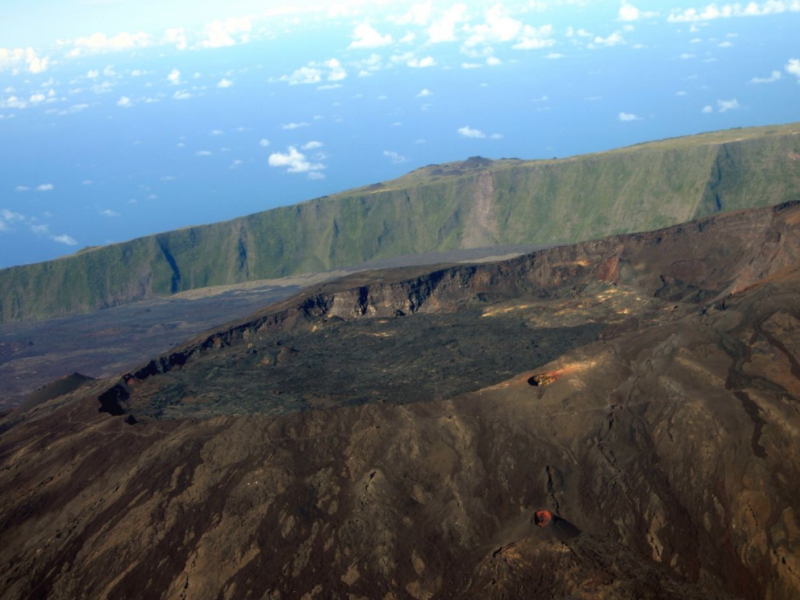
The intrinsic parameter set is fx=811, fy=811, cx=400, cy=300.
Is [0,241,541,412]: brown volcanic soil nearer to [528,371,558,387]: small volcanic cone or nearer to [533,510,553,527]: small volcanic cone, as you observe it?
[528,371,558,387]: small volcanic cone

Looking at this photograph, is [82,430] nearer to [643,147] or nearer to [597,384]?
[597,384]

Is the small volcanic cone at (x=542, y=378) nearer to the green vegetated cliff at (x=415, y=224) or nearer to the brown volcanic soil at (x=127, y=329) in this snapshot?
the brown volcanic soil at (x=127, y=329)

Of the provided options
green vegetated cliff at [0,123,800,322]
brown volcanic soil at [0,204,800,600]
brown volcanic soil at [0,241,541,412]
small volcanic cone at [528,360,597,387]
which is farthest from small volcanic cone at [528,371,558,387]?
green vegetated cliff at [0,123,800,322]

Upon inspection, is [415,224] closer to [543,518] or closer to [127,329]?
[127,329]

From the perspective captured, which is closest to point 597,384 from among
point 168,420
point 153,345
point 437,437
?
point 437,437

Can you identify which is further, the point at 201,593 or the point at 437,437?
the point at 437,437

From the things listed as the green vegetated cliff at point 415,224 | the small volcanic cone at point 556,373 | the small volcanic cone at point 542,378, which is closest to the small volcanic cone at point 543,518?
the small volcanic cone at point 556,373
